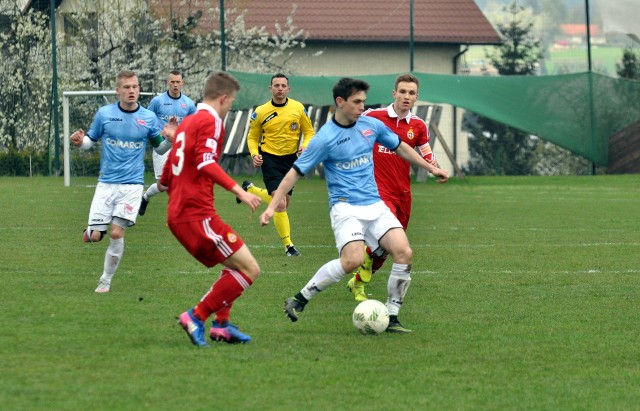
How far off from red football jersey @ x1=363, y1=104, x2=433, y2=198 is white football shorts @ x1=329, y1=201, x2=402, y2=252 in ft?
6.14

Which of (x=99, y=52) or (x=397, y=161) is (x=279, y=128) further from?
(x=99, y=52)

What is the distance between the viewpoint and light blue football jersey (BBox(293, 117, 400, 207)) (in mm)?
8492

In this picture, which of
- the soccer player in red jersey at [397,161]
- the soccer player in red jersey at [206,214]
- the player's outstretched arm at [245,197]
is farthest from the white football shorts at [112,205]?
the player's outstretched arm at [245,197]

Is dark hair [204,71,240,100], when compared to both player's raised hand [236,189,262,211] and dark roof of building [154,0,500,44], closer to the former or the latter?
player's raised hand [236,189,262,211]

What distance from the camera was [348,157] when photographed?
28.1 ft

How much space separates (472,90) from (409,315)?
19.7m

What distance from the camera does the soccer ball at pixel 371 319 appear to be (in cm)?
810

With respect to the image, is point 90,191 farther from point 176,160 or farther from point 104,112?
point 176,160

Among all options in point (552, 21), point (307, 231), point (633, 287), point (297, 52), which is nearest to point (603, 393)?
point (633, 287)

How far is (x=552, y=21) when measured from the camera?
114 ft

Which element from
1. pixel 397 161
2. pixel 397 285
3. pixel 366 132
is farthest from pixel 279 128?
pixel 397 285

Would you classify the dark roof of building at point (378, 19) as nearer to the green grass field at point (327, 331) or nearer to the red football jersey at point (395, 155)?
the green grass field at point (327, 331)

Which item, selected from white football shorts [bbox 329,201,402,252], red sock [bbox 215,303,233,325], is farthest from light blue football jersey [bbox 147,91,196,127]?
red sock [bbox 215,303,233,325]

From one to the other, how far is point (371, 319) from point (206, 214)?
4.58ft
